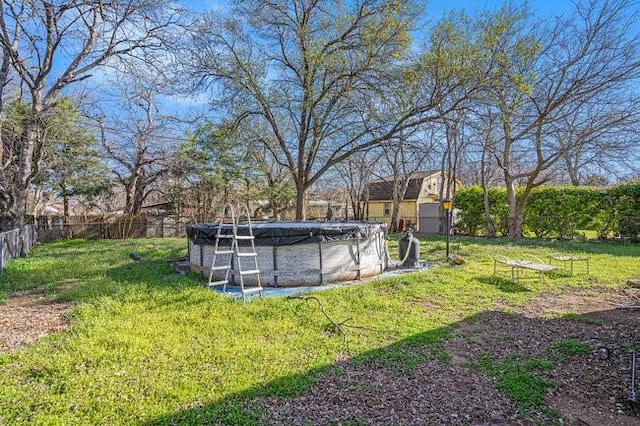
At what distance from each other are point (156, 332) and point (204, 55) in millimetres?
7958

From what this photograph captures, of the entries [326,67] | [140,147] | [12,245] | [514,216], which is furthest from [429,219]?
[12,245]

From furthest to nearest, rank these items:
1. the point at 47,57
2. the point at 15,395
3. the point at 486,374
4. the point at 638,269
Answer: the point at 47,57, the point at 638,269, the point at 486,374, the point at 15,395

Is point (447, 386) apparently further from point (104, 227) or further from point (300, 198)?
point (104, 227)

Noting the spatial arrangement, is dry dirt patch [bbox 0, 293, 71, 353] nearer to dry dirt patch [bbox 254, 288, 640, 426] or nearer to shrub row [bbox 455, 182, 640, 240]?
dry dirt patch [bbox 254, 288, 640, 426]

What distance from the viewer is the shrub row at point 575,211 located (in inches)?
507

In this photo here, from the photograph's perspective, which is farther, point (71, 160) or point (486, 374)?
point (71, 160)

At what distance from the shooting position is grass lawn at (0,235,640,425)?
8.96 ft

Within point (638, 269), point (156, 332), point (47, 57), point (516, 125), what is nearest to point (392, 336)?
point (156, 332)

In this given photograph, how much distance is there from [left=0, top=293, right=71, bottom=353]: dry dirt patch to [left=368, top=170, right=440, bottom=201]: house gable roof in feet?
72.1

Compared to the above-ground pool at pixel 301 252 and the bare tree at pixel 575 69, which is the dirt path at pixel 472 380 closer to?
the above-ground pool at pixel 301 252

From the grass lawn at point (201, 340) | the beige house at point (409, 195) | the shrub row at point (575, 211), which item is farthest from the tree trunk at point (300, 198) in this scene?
the beige house at point (409, 195)

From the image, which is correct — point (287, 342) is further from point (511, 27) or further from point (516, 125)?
point (516, 125)

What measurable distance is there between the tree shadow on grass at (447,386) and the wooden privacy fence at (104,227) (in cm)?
1712

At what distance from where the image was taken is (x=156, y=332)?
4.10m
